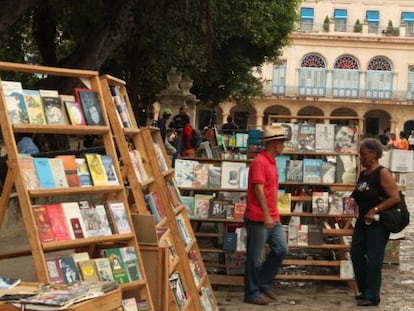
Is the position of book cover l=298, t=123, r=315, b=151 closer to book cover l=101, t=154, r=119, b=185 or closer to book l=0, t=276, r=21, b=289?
book cover l=101, t=154, r=119, b=185

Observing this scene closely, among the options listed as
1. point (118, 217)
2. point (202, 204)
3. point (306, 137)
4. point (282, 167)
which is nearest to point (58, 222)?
point (118, 217)

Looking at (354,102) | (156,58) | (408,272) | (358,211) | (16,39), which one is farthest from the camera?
(354,102)

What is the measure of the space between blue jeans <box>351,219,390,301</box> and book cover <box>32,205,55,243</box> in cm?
377

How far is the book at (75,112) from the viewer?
4.97 meters

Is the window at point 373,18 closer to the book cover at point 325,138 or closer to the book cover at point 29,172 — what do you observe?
the book cover at point 325,138

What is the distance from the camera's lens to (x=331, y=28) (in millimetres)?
61656

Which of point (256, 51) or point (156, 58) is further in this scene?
point (256, 51)

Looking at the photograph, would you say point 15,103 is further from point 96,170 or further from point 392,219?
point 392,219

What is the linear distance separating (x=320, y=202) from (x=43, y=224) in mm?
4281

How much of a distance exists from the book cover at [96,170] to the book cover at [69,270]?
60cm

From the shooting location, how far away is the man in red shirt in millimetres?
7117

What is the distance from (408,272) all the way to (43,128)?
610cm

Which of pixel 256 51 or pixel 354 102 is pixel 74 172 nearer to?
pixel 256 51

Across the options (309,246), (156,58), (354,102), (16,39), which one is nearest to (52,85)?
(309,246)
